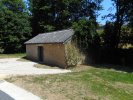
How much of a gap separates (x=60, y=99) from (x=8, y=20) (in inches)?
1421

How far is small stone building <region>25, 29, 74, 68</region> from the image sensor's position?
24.4m

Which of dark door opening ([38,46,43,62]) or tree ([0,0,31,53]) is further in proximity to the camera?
tree ([0,0,31,53])

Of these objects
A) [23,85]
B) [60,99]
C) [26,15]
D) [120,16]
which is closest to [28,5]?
[26,15]

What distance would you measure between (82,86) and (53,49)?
12.1m

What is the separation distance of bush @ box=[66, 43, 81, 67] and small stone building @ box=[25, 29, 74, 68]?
35 centimetres

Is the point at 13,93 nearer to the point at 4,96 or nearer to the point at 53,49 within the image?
the point at 4,96

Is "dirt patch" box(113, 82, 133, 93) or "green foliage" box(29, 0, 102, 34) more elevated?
"green foliage" box(29, 0, 102, 34)

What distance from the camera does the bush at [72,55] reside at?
24.1 m

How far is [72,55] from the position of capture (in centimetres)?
2442

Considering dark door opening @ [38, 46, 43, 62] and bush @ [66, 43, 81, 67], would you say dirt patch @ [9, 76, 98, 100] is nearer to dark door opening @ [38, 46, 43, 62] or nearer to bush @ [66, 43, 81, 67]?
bush @ [66, 43, 81, 67]

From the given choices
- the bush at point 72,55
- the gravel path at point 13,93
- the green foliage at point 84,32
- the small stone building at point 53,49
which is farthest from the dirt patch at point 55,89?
the green foliage at point 84,32

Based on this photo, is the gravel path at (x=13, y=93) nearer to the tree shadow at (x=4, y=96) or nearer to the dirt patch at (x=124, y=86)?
the tree shadow at (x=4, y=96)

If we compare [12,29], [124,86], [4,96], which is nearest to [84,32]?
[124,86]

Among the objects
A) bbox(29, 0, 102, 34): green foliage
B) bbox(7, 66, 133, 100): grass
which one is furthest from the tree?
bbox(7, 66, 133, 100): grass
